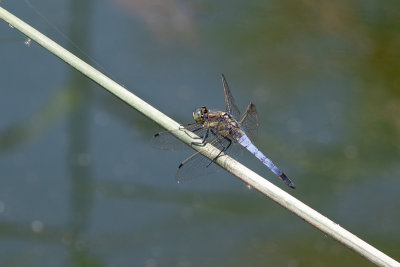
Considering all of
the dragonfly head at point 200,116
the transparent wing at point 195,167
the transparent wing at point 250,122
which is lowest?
the transparent wing at point 195,167

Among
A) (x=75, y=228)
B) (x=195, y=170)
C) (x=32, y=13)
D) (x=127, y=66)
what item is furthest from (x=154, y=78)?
(x=195, y=170)

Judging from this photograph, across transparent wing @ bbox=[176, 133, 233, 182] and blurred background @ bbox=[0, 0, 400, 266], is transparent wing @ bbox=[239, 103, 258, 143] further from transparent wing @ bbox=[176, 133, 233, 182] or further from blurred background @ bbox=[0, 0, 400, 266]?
blurred background @ bbox=[0, 0, 400, 266]

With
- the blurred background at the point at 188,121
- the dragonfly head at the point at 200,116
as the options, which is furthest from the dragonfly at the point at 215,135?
the blurred background at the point at 188,121

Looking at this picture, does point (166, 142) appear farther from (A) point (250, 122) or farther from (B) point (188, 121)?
(B) point (188, 121)

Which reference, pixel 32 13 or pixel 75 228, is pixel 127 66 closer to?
pixel 32 13

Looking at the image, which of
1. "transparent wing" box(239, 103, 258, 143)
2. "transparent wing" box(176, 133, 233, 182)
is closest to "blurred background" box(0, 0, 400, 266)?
"transparent wing" box(239, 103, 258, 143)

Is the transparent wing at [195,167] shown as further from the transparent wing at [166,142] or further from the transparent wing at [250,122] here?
the transparent wing at [250,122]

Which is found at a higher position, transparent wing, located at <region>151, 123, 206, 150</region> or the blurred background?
the blurred background

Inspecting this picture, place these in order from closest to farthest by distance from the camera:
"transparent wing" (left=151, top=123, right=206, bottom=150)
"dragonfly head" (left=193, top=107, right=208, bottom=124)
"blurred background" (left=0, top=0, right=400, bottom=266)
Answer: "transparent wing" (left=151, top=123, right=206, bottom=150), "dragonfly head" (left=193, top=107, right=208, bottom=124), "blurred background" (left=0, top=0, right=400, bottom=266)
